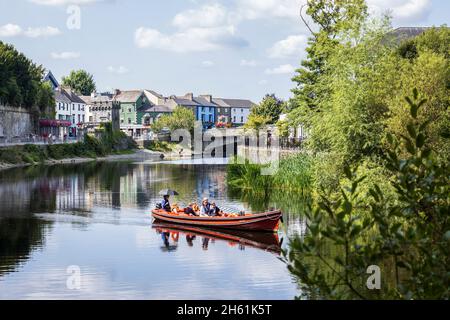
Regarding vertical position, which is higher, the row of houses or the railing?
the row of houses

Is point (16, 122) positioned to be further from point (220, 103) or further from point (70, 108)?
point (220, 103)

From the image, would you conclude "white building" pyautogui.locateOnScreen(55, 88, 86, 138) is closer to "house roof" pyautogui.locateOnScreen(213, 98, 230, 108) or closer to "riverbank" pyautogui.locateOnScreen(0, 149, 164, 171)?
"riverbank" pyautogui.locateOnScreen(0, 149, 164, 171)

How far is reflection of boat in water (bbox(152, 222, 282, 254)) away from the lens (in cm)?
3195

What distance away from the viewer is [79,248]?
1203 inches

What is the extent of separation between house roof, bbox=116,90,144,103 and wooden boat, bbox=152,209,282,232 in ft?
400

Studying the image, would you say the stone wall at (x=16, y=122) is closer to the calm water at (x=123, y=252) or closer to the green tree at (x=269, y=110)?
→ the green tree at (x=269, y=110)

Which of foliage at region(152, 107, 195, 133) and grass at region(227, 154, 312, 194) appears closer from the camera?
grass at region(227, 154, 312, 194)

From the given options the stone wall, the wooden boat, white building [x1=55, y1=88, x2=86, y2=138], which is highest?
white building [x1=55, y1=88, x2=86, y2=138]

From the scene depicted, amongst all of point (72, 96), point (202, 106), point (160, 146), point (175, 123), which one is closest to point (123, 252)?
point (160, 146)

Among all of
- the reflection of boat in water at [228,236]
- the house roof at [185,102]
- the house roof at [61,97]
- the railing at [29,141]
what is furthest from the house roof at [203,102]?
the reflection of boat in water at [228,236]

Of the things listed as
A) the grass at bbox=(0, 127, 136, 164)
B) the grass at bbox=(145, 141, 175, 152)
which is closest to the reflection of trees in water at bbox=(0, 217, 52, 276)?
the grass at bbox=(0, 127, 136, 164)

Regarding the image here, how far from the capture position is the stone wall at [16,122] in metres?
90.0

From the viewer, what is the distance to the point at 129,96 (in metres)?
158

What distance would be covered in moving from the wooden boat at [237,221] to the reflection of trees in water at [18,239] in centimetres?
686
